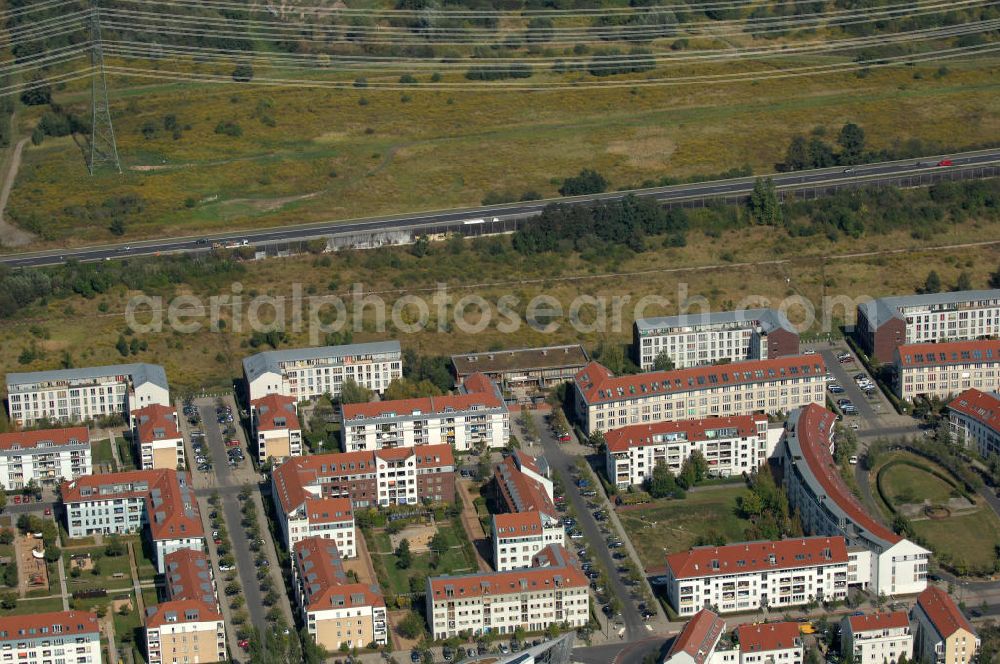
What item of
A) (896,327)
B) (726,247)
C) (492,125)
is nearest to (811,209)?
(726,247)

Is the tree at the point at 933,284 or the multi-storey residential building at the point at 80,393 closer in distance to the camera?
the multi-storey residential building at the point at 80,393

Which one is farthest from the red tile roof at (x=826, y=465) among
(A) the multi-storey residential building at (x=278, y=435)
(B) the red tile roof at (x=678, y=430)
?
(A) the multi-storey residential building at (x=278, y=435)

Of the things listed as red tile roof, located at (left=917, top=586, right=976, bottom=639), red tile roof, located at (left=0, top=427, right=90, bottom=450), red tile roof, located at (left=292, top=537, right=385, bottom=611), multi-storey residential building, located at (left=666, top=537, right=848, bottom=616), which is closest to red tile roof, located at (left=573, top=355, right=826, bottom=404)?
multi-storey residential building, located at (left=666, top=537, right=848, bottom=616)

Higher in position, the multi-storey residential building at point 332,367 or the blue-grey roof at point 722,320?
the blue-grey roof at point 722,320

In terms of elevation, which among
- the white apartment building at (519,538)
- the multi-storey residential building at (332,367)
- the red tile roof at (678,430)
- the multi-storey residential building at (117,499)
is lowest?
the white apartment building at (519,538)

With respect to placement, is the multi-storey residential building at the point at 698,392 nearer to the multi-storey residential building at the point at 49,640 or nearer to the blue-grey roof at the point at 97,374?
the blue-grey roof at the point at 97,374

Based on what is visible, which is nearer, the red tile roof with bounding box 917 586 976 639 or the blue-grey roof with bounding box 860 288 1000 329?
the red tile roof with bounding box 917 586 976 639

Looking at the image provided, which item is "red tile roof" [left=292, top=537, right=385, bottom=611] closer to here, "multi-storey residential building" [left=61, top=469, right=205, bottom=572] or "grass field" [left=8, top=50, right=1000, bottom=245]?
"multi-storey residential building" [left=61, top=469, right=205, bottom=572]

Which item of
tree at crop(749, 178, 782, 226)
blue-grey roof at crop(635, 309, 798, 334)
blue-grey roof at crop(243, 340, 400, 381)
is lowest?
blue-grey roof at crop(243, 340, 400, 381)
